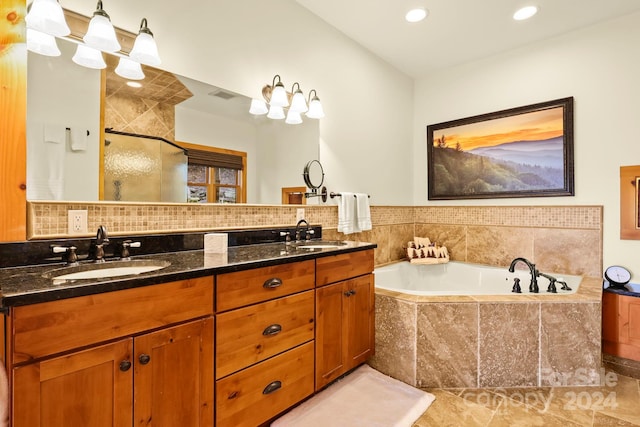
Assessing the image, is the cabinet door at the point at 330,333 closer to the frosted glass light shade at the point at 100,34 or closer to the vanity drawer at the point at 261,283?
the vanity drawer at the point at 261,283

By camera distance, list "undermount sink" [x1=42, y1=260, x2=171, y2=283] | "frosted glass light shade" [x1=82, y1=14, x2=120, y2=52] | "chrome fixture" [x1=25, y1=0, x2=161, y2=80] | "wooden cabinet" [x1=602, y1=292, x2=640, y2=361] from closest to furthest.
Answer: "undermount sink" [x1=42, y1=260, x2=171, y2=283] < "chrome fixture" [x1=25, y1=0, x2=161, y2=80] < "frosted glass light shade" [x1=82, y1=14, x2=120, y2=52] < "wooden cabinet" [x1=602, y1=292, x2=640, y2=361]

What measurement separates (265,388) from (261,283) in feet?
1.66

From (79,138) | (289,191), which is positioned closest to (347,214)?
(289,191)

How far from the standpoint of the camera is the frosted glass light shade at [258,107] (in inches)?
85.5

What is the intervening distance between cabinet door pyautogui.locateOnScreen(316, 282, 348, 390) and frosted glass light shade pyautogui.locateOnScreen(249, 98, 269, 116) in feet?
4.20

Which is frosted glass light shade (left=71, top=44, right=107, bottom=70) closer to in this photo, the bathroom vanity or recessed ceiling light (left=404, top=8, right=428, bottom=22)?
the bathroom vanity

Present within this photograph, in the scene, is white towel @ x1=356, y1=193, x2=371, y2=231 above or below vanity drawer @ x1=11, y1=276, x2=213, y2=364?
above

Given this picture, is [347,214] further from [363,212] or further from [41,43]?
[41,43]

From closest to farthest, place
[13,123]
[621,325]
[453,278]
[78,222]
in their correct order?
1. [13,123]
2. [78,222]
3. [621,325]
4. [453,278]

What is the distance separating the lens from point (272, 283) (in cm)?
151

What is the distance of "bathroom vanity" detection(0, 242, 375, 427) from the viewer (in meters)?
0.91

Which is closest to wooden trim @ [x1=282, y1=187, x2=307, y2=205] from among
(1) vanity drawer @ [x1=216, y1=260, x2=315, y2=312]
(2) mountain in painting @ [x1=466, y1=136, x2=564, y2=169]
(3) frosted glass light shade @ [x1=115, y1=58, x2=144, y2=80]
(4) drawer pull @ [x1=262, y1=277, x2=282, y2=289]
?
(1) vanity drawer @ [x1=216, y1=260, x2=315, y2=312]

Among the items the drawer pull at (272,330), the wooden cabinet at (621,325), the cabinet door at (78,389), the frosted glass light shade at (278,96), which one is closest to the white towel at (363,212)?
the frosted glass light shade at (278,96)

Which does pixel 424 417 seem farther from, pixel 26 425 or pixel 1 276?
pixel 1 276
